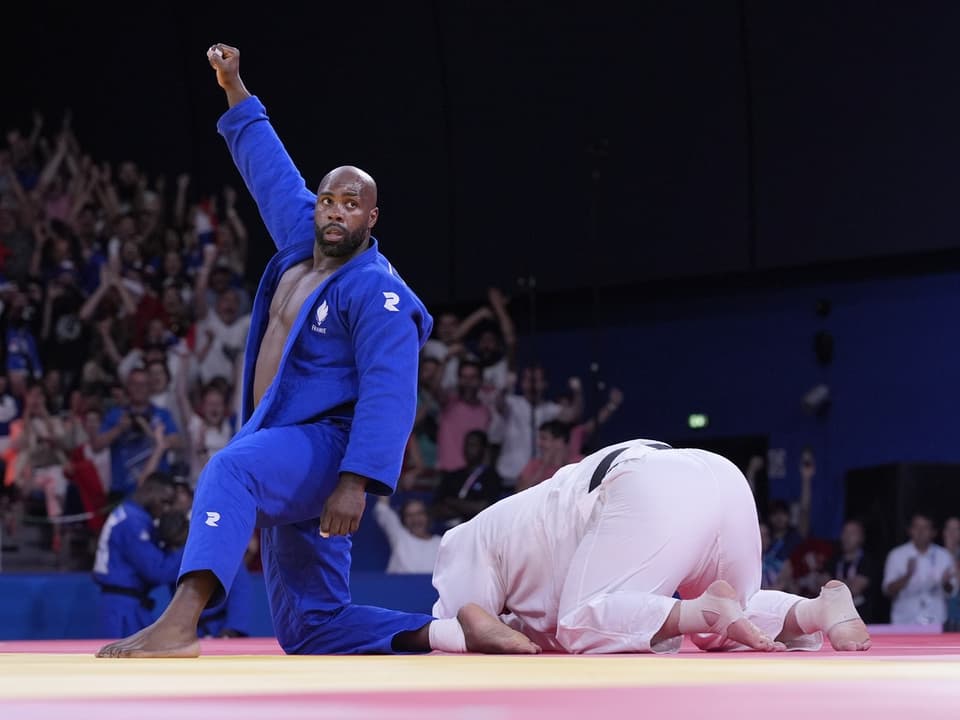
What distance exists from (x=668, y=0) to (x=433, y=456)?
12.6 ft

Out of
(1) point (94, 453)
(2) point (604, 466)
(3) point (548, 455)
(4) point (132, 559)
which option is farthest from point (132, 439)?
(2) point (604, 466)

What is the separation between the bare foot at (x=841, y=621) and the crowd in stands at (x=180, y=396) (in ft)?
14.4

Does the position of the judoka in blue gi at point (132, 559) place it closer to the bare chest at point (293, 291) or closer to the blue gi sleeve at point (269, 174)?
the blue gi sleeve at point (269, 174)

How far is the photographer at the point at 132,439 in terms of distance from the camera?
29.7 ft

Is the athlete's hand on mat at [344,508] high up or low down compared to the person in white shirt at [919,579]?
up

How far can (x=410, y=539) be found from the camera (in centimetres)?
874

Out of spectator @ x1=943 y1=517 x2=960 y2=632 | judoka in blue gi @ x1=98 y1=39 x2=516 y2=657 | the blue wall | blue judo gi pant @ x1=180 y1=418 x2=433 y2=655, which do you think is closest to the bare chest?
judoka in blue gi @ x1=98 y1=39 x2=516 y2=657

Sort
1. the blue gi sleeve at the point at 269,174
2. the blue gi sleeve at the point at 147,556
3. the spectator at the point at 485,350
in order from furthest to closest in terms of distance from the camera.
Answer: the spectator at the point at 485,350 → the blue gi sleeve at the point at 147,556 → the blue gi sleeve at the point at 269,174

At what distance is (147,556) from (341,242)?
3892mm

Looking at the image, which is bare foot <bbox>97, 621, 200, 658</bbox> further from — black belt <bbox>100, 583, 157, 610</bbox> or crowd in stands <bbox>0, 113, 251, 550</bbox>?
crowd in stands <bbox>0, 113, 251, 550</bbox>

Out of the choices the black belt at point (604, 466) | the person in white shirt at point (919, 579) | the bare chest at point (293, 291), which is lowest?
the person in white shirt at point (919, 579)

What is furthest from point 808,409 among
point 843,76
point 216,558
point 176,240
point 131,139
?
point 216,558

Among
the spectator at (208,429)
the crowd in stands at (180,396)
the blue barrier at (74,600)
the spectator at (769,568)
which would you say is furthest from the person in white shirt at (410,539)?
the spectator at (769,568)

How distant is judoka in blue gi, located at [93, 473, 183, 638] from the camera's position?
751 centimetres
